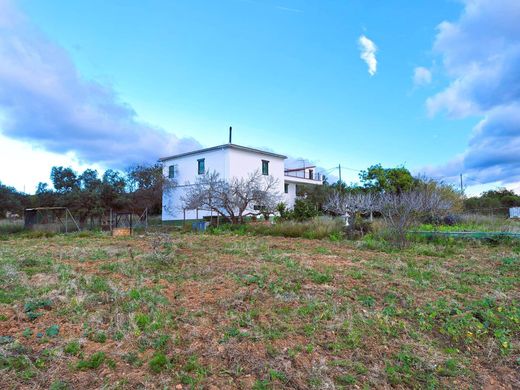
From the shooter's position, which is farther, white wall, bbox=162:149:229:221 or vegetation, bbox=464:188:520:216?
vegetation, bbox=464:188:520:216

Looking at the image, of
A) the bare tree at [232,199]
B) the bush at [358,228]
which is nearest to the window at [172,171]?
the bare tree at [232,199]

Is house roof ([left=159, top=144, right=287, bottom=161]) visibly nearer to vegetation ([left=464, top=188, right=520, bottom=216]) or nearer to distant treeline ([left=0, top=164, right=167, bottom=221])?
distant treeline ([left=0, top=164, right=167, bottom=221])

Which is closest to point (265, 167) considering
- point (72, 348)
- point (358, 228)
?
point (358, 228)

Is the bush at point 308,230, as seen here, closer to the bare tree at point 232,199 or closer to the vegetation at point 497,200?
the bare tree at point 232,199

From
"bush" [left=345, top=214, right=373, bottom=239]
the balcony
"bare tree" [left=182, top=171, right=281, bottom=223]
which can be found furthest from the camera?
the balcony

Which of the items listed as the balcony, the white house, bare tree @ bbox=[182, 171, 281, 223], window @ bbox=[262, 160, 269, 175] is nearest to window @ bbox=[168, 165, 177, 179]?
the white house

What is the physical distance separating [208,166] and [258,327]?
2253 centimetres

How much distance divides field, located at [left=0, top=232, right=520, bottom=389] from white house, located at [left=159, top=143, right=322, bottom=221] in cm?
1815

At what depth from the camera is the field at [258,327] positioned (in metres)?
2.80

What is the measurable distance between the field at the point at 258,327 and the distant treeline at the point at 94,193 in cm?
1650

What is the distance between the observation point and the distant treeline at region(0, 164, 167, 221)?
2128 cm

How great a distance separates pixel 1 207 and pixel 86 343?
84.4ft

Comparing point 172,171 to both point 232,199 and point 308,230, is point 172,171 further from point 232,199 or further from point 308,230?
point 308,230

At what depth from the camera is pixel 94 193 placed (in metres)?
21.5
